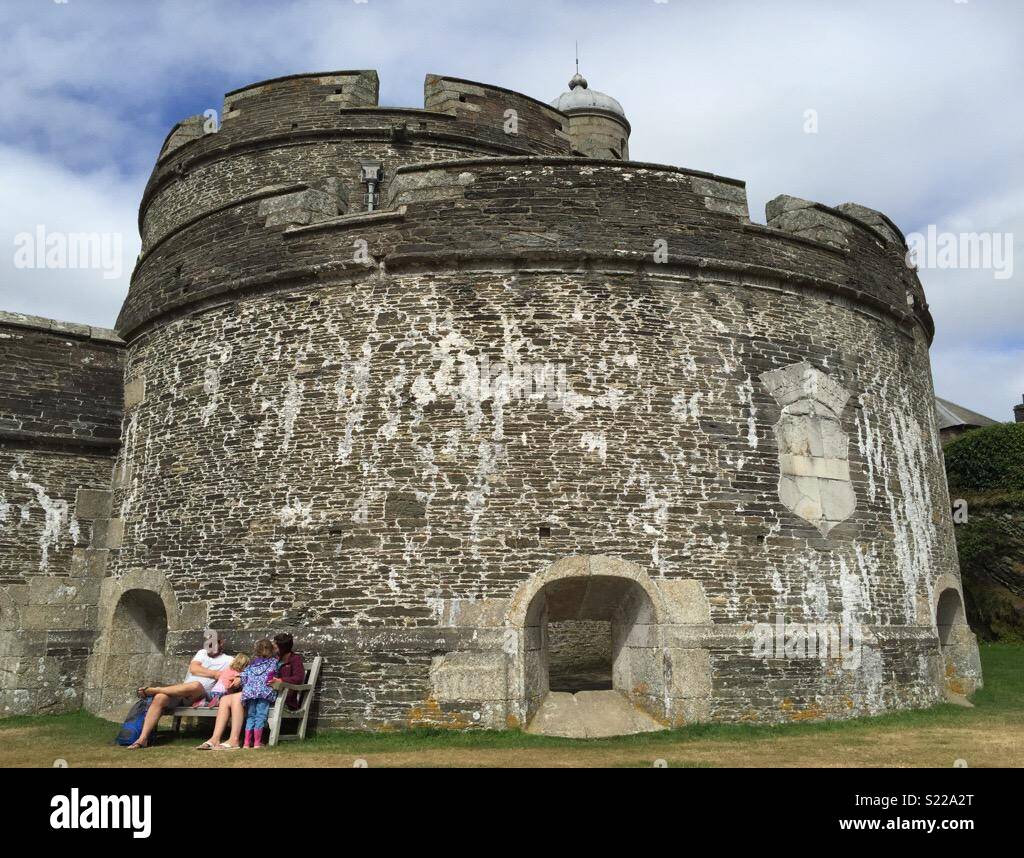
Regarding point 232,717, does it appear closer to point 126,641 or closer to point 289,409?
point 289,409

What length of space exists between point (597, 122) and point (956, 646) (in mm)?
12406

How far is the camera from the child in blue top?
7859mm

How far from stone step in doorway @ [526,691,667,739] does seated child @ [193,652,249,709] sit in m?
2.82

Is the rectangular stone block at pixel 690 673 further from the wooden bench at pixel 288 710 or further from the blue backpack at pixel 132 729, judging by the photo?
the blue backpack at pixel 132 729

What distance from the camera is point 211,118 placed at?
14219 mm

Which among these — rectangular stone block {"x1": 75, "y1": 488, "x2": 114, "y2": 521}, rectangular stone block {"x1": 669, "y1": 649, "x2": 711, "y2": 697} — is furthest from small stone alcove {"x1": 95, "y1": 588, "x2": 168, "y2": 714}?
rectangular stone block {"x1": 669, "y1": 649, "x2": 711, "y2": 697}

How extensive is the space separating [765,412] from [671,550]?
2.00 m

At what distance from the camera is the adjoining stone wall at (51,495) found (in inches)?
425

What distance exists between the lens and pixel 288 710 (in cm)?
828

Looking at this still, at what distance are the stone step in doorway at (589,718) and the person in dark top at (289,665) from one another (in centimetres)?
229

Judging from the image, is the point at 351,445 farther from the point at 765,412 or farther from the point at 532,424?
the point at 765,412
